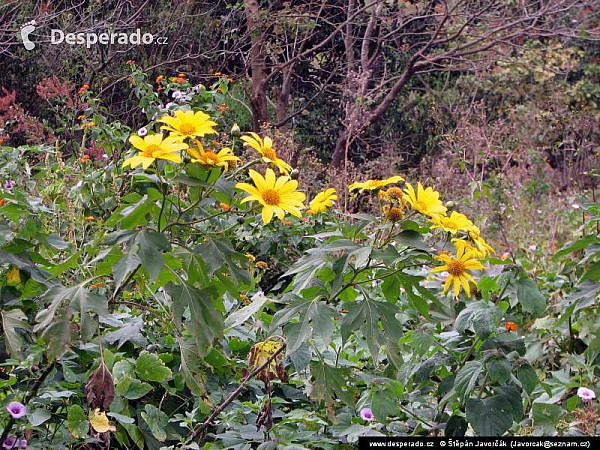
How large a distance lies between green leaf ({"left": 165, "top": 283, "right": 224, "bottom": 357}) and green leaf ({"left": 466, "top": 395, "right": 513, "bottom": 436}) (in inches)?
25.2

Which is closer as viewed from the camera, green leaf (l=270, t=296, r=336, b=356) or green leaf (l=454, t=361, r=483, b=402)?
green leaf (l=270, t=296, r=336, b=356)

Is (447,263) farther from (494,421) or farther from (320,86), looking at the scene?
(320,86)

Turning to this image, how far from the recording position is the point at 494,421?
175 centimetres

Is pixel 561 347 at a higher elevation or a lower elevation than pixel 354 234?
lower

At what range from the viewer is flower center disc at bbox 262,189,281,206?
62.3 inches

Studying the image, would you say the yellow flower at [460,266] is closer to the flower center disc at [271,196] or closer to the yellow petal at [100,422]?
the flower center disc at [271,196]

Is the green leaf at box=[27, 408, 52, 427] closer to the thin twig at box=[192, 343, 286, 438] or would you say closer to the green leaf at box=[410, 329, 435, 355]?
the thin twig at box=[192, 343, 286, 438]

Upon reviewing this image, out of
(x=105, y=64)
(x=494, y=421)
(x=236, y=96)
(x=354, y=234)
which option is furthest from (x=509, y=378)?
(x=236, y=96)

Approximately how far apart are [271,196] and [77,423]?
0.74 metres

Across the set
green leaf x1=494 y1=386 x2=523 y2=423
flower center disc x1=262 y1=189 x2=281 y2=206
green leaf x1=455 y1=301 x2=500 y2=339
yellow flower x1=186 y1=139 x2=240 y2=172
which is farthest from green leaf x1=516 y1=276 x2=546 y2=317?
yellow flower x1=186 y1=139 x2=240 y2=172

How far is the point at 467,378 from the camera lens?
1.79 m

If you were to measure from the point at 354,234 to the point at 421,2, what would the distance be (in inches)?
324

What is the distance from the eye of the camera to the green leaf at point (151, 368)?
6.41 ft

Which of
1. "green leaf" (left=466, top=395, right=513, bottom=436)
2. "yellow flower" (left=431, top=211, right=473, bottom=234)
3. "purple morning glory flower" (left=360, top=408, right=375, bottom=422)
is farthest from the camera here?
"purple morning glory flower" (left=360, top=408, right=375, bottom=422)
